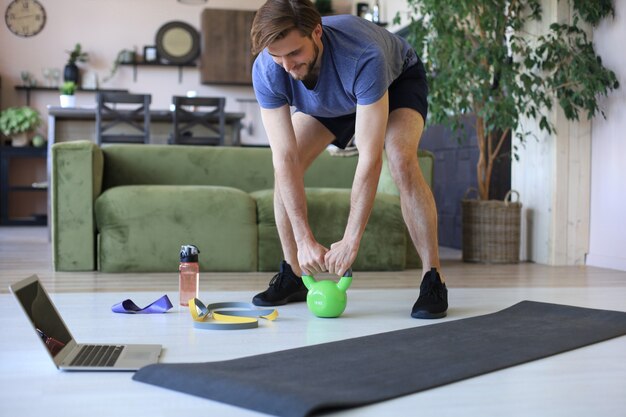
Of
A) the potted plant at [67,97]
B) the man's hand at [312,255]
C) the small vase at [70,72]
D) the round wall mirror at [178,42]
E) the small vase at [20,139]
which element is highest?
the round wall mirror at [178,42]

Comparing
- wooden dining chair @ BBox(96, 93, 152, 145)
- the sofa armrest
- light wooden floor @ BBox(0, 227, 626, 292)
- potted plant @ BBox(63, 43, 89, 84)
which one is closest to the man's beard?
light wooden floor @ BBox(0, 227, 626, 292)

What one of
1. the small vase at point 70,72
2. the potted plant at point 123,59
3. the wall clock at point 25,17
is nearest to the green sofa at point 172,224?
the small vase at point 70,72

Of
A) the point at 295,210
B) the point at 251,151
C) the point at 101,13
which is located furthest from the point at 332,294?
the point at 101,13

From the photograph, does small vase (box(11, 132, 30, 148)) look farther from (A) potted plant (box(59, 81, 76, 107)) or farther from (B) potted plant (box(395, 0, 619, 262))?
(B) potted plant (box(395, 0, 619, 262))

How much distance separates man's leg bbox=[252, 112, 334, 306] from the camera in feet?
8.37

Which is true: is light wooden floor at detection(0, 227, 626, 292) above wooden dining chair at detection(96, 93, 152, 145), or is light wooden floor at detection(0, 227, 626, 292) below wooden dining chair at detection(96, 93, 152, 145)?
below

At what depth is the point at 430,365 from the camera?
167 centimetres

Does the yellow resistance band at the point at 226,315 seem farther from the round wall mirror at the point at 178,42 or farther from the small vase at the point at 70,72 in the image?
the round wall mirror at the point at 178,42

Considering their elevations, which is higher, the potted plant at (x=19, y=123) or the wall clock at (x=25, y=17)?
the wall clock at (x=25, y=17)

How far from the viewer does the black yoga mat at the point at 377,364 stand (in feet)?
4.52

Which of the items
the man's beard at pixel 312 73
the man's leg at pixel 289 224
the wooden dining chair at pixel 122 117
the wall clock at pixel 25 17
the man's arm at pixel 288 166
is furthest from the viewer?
the wall clock at pixel 25 17

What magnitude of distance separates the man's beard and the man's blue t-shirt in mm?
14

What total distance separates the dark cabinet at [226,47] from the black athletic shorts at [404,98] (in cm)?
633

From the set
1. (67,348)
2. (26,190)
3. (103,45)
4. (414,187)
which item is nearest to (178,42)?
(103,45)
